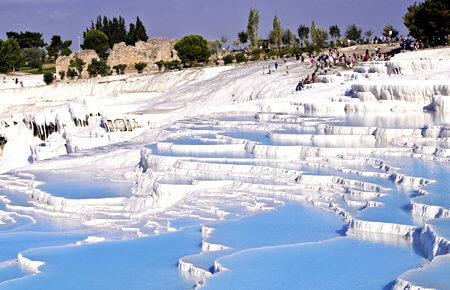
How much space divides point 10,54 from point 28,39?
47.8 ft

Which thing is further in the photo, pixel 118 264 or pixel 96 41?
pixel 96 41

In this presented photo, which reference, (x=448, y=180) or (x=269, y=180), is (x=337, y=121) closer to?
(x=269, y=180)

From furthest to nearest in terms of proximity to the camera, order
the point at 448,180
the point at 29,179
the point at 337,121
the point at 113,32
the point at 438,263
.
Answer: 1. the point at 113,32
2. the point at 337,121
3. the point at 29,179
4. the point at 448,180
5. the point at 438,263

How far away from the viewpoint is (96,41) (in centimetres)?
4938

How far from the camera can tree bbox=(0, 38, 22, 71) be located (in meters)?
42.5

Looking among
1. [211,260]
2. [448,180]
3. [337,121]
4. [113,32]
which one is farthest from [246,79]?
[113,32]

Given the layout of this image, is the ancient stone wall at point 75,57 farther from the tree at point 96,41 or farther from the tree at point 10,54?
the tree at point 96,41

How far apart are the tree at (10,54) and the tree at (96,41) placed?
6.43 m

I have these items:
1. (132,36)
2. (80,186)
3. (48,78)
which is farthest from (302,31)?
(80,186)

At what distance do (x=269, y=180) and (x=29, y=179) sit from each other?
5.50 meters

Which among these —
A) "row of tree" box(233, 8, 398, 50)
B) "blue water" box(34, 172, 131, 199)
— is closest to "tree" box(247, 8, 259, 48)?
"row of tree" box(233, 8, 398, 50)

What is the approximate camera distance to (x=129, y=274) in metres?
8.04

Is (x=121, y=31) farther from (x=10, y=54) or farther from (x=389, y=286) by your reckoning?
(x=389, y=286)

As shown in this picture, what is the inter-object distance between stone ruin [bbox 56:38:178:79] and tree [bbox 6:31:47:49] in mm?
18051
